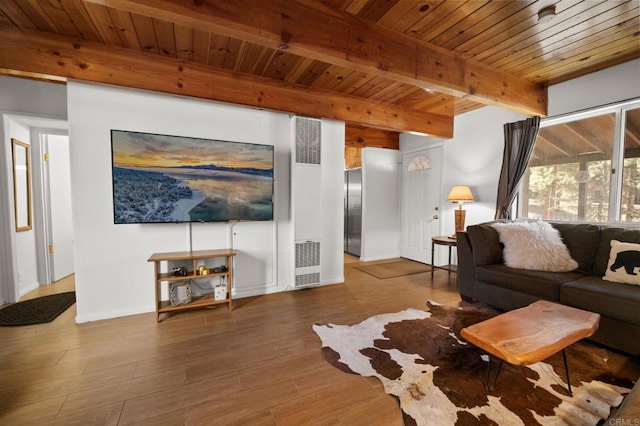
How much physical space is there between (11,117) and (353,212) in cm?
491

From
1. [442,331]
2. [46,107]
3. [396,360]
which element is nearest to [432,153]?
[442,331]

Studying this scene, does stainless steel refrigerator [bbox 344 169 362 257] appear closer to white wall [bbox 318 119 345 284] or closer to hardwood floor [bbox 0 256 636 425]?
white wall [bbox 318 119 345 284]

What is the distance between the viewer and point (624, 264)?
2.28 meters

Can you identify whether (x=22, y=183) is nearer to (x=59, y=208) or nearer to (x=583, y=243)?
(x=59, y=208)

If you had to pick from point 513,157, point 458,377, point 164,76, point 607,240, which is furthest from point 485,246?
point 164,76

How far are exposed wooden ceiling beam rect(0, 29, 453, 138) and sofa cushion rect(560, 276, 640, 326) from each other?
2757 mm

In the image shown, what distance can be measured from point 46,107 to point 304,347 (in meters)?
3.70

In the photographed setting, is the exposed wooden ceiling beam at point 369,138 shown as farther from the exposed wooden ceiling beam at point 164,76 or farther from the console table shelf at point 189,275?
the console table shelf at point 189,275

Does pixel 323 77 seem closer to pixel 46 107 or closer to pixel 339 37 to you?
pixel 339 37

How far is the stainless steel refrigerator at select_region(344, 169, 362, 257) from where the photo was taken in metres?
5.34

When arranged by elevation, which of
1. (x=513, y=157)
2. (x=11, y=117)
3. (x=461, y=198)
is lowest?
(x=461, y=198)

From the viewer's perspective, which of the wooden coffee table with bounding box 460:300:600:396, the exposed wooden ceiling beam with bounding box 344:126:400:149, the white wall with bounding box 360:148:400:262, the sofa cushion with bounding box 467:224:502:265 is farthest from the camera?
the white wall with bounding box 360:148:400:262

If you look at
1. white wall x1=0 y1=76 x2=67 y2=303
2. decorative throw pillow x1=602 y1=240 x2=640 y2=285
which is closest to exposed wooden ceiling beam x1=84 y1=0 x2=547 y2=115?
decorative throw pillow x1=602 y1=240 x2=640 y2=285

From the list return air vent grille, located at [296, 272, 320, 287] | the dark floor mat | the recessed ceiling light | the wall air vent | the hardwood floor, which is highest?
the recessed ceiling light
